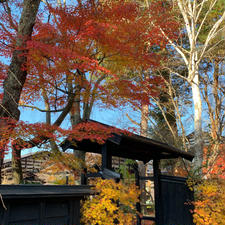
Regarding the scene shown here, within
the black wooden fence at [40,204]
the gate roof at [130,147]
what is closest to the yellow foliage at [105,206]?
the black wooden fence at [40,204]

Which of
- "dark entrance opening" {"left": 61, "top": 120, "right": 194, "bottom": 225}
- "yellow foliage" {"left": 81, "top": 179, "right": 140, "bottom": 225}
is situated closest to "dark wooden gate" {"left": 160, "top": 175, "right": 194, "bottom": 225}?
"dark entrance opening" {"left": 61, "top": 120, "right": 194, "bottom": 225}

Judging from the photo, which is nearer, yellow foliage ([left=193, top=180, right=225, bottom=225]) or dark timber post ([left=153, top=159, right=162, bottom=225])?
yellow foliage ([left=193, top=180, right=225, bottom=225])

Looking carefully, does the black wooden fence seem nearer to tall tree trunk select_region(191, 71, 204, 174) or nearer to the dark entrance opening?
the dark entrance opening

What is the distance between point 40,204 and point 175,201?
5.95 m

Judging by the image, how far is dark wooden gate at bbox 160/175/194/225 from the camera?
31.0 ft

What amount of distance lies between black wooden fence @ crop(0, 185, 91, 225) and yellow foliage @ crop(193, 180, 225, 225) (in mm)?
4489

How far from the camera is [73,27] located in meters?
9.04

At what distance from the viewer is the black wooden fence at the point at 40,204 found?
5.48 meters

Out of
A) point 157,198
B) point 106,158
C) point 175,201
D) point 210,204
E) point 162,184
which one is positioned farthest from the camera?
point 162,184

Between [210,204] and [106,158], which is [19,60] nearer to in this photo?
[106,158]

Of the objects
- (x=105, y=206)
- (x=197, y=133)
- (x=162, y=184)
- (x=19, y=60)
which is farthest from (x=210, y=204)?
(x=19, y=60)

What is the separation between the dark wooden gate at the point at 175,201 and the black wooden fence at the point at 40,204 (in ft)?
14.7

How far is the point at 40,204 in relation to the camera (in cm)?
605

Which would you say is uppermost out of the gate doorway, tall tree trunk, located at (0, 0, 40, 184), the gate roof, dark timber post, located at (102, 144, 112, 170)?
tall tree trunk, located at (0, 0, 40, 184)
